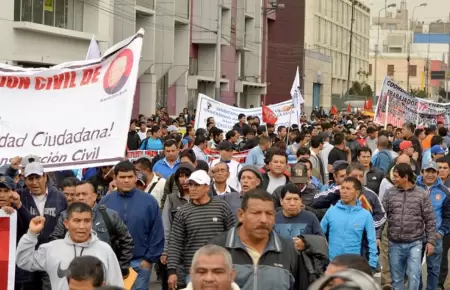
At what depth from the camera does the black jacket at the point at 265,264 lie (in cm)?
624

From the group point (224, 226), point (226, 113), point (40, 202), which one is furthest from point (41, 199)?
point (226, 113)

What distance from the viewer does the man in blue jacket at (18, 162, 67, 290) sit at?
8.69 metres

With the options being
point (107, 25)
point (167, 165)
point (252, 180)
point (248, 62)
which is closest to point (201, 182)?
point (252, 180)

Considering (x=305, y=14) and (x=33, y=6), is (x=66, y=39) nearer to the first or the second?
(x=33, y=6)

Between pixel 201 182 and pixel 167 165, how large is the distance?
14.9ft

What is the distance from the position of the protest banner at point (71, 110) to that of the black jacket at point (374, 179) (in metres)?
5.16

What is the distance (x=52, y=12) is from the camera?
35188 millimetres

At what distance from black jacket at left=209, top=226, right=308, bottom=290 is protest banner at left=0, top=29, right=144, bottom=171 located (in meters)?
2.55

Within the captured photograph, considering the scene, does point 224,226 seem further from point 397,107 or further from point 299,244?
point 397,107

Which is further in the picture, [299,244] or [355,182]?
[355,182]

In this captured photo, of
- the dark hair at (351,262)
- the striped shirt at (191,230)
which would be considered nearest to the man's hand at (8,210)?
the striped shirt at (191,230)

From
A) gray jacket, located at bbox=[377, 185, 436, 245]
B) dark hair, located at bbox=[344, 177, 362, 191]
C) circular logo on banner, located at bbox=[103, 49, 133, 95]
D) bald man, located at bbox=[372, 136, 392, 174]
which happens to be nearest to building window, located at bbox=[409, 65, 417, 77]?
bald man, located at bbox=[372, 136, 392, 174]

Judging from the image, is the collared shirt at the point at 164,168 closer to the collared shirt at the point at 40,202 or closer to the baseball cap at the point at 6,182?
the collared shirt at the point at 40,202

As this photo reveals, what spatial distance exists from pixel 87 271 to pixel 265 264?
1.22m
